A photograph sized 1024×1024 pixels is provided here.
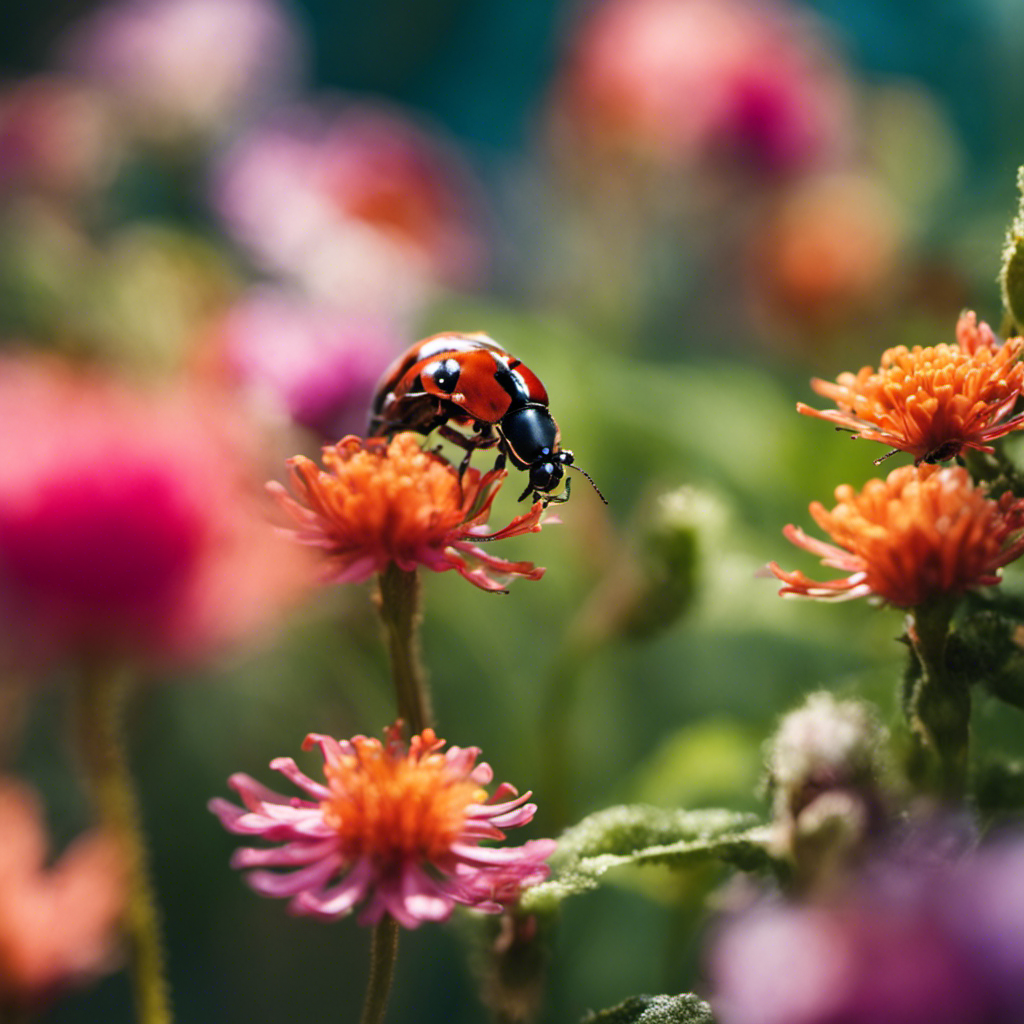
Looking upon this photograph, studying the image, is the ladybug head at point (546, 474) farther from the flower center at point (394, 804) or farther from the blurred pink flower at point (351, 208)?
the blurred pink flower at point (351, 208)

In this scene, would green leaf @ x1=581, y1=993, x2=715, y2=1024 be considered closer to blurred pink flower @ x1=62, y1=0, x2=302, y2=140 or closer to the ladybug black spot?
the ladybug black spot

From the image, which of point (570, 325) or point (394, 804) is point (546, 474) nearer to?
point (394, 804)

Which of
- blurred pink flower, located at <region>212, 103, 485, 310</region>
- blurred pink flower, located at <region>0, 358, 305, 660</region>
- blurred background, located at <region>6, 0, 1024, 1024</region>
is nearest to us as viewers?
blurred pink flower, located at <region>0, 358, 305, 660</region>

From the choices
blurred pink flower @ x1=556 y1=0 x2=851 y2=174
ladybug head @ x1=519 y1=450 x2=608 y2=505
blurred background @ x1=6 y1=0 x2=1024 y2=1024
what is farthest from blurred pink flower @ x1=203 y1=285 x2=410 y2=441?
blurred pink flower @ x1=556 y1=0 x2=851 y2=174

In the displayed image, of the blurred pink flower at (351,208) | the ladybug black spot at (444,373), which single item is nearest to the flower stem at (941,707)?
the ladybug black spot at (444,373)

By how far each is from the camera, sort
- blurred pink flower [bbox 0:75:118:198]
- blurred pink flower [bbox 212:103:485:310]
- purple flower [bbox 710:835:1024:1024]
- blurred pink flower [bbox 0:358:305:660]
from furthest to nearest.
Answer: blurred pink flower [bbox 0:75:118:198]
blurred pink flower [bbox 212:103:485:310]
blurred pink flower [bbox 0:358:305:660]
purple flower [bbox 710:835:1024:1024]

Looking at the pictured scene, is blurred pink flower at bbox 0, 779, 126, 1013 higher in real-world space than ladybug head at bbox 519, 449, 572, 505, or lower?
lower

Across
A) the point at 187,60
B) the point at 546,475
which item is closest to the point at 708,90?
the point at 187,60

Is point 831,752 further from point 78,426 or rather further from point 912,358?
point 78,426
